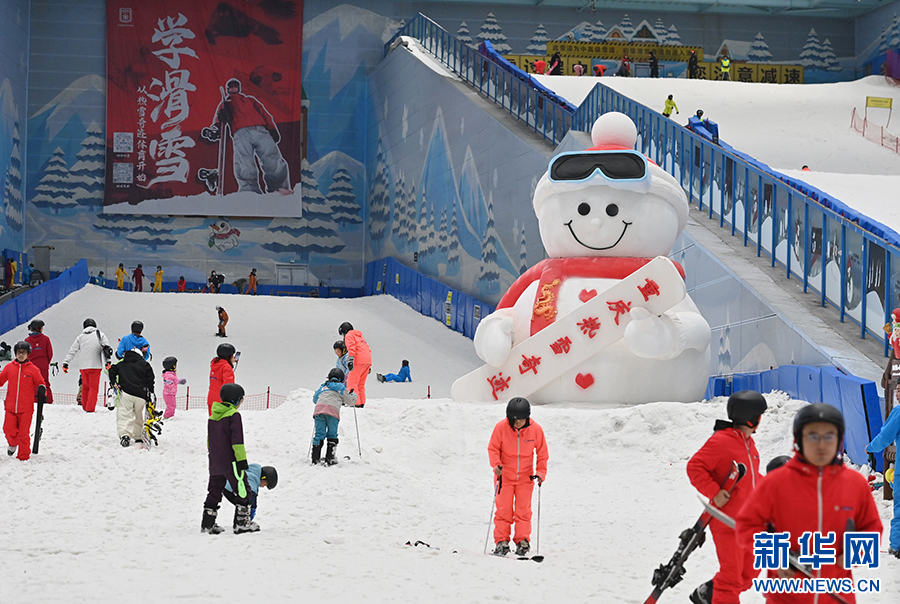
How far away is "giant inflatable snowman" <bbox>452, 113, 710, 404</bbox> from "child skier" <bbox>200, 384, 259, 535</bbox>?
3.97 metres

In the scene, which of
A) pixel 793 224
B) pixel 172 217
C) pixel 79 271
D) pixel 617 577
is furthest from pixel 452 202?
pixel 617 577

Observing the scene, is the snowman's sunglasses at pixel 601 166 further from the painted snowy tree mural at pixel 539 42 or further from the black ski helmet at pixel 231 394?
the painted snowy tree mural at pixel 539 42

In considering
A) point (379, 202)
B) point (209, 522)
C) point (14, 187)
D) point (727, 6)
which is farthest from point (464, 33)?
point (209, 522)

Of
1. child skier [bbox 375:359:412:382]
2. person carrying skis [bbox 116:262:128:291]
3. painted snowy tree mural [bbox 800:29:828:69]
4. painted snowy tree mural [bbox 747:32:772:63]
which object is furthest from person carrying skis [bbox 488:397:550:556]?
painted snowy tree mural [bbox 800:29:828:69]

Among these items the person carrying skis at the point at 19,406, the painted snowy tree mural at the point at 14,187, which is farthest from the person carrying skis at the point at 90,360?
the painted snowy tree mural at the point at 14,187

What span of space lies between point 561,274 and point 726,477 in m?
6.02

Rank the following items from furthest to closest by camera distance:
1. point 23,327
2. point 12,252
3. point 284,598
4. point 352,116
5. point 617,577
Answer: point 352,116
point 12,252
point 23,327
point 617,577
point 284,598

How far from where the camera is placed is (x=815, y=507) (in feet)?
10.6

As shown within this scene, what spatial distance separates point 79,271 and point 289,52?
35.9 ft

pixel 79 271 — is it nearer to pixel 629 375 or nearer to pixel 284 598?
pixel 629 375

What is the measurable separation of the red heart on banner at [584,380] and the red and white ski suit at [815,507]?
6529mm

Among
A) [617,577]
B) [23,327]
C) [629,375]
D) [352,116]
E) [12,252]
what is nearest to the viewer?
[617,577]

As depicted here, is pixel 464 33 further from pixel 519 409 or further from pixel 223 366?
pixel 519 409

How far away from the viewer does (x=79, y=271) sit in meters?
24.4
